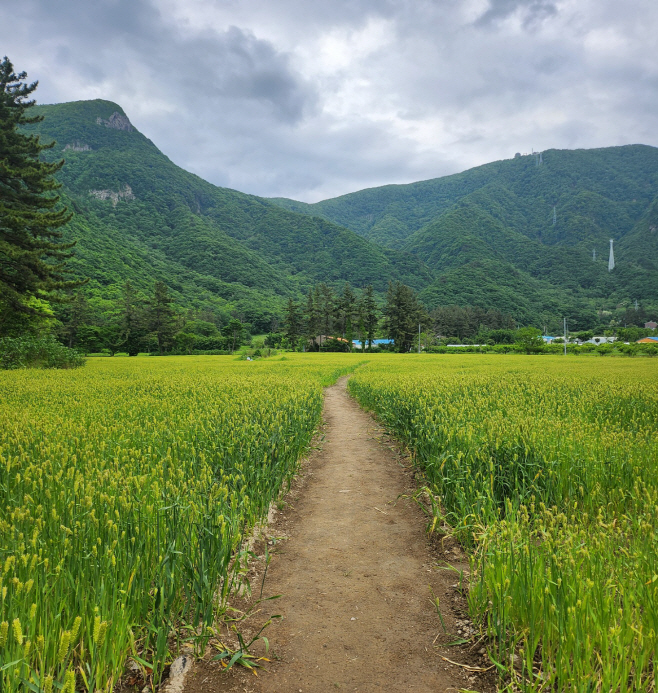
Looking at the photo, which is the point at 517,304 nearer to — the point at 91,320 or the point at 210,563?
the point at 91,320

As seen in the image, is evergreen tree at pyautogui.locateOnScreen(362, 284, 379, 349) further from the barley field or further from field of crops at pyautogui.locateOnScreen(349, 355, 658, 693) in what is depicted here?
the barley field

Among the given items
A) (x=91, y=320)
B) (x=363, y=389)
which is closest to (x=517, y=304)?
(x=91, y=320)

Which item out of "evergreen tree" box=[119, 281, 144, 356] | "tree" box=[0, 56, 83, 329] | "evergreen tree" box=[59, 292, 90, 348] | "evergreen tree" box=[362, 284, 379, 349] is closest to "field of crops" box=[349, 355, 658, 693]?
"tree" box=[0, 56, 83, 329]

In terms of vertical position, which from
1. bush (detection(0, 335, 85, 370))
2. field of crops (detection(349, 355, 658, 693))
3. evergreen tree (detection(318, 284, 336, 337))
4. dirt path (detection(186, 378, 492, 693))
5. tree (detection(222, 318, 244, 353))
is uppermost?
evergreen tree (detection(318, 284, 336, 337))

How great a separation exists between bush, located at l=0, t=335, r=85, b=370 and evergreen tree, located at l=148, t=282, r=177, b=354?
161 ft

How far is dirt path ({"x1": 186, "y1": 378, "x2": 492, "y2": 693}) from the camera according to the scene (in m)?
2.89

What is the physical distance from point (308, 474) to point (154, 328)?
277 ft

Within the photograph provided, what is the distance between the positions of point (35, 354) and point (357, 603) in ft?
119

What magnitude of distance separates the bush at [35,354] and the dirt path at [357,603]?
3218 centimetres

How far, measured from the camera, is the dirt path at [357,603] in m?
2.89

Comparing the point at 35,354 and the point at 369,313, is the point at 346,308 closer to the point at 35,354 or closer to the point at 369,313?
the point at 369,313

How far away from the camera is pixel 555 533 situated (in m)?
3.63

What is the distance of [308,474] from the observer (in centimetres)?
831

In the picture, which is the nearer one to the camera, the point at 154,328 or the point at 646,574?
the point at 646,574
